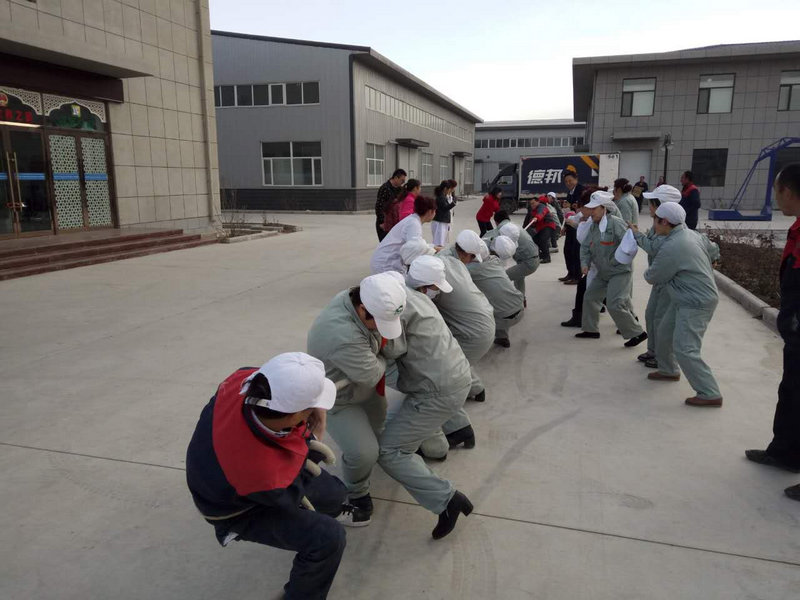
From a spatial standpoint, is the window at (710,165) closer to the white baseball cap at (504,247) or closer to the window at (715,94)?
the window at (715,94)

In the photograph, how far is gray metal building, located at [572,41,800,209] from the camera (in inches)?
993

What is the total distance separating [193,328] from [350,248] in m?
7.49

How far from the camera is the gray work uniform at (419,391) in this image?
9.44 feet

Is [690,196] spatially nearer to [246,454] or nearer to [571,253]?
[571,253]

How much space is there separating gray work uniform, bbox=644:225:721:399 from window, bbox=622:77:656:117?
80.8 ft

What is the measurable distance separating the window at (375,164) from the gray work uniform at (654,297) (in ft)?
80.3

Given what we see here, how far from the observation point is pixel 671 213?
14.8 feet

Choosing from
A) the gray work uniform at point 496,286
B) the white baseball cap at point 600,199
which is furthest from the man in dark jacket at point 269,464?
the white baseball cap at point 600,199

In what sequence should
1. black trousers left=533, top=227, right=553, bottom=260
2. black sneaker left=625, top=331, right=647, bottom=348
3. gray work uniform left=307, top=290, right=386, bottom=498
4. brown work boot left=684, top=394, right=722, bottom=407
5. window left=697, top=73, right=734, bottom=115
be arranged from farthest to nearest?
1. window left=697, top=73, right=734, bottom=115
2. black trousers left=533, top=227, right=553, bottom=260
3. black sneaker left=625, top=331, right=647, bottom=348
4. brown work boot left=684, top=394, right=722, bottom=407
5. gray work uniform left=307, top=290, right=386, bottom=498

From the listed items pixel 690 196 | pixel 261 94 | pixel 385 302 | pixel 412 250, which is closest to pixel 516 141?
pixel 261 94

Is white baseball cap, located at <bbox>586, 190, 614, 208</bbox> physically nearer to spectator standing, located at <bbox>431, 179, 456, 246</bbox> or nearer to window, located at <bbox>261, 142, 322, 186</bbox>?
spectator standing, located at <bbox>431, 179, 456, 246</bbox>

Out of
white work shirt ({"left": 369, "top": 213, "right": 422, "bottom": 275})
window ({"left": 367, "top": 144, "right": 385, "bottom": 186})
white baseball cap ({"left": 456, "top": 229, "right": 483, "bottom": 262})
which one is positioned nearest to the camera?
white baseball cap ({"left": 456, "top": 229, "right": 483, "bottom": 262})

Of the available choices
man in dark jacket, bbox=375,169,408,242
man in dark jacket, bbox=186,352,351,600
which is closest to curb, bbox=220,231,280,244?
man in dark jacket, bbox=375,169,408,242

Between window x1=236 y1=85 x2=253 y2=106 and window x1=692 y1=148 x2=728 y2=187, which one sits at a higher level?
window x1=236 y1=85 x2=253 y2=106
